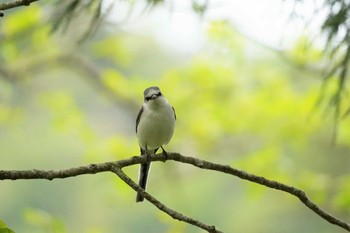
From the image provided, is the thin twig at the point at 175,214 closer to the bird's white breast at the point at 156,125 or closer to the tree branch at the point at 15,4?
the tree branch at the point at 15,4

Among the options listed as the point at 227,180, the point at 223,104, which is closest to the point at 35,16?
the point at 223,104

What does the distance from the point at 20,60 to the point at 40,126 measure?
4082mm

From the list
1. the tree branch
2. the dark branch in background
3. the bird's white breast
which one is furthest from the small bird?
the tree branch

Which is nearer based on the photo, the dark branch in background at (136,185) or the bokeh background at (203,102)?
the dark branch in background at (136,185)

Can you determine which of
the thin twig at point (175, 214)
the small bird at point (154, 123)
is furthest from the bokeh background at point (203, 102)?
the thin twig at point (175, 214)


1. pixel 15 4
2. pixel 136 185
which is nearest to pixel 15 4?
pixel 15 4

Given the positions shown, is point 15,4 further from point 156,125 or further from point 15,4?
point 156,125

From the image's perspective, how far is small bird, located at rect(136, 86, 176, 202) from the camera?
2.79 m

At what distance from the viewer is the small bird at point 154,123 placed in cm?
279

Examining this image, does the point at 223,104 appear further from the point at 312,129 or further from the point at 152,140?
the point at 152,140

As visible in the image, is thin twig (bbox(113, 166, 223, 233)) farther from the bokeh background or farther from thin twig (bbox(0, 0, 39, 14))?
the bokeh background

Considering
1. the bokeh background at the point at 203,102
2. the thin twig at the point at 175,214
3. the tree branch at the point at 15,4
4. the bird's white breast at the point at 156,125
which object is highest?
the bokeh background at the point at 203,102

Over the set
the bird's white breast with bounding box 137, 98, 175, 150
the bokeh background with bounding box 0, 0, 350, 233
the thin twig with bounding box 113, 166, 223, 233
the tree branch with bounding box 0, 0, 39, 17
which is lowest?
the thin twig with bounding box 113, 166, 223, 233

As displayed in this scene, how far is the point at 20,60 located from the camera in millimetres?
5520
